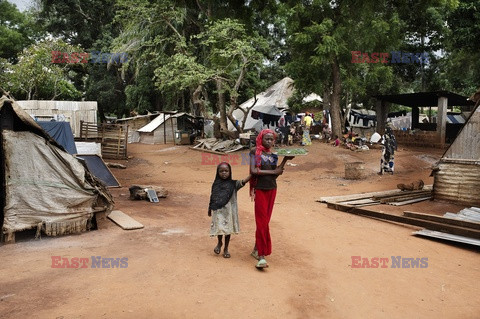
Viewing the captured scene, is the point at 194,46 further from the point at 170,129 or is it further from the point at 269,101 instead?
the point at 269,101

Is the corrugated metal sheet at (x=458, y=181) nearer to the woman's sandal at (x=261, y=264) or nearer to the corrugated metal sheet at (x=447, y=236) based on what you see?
the corrugated metal sheet at (x=447, y=236)

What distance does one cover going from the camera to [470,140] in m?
8.44

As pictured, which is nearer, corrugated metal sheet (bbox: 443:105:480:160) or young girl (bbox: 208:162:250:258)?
young girl (bbox: 208:162:250:258)

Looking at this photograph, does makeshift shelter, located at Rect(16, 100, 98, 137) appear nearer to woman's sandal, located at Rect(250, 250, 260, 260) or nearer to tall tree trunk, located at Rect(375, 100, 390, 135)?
tall tree trunk, located at Rect(375, 100, 390, 135)

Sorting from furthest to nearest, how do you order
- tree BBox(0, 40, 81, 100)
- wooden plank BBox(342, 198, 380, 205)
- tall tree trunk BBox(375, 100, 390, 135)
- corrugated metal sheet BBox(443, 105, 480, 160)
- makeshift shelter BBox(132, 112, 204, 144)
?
1. makeshift shelter BBox(132, 112, 204, 144)
2. tall tree trunk BBox(375, 100, 390, 135)
3. tree BBox(0, 40, 81, 100)
4. wooden plank BBox(342, 198, 380, 205)
5. corrugated metal sheet BBox(443, 105, 480, 160)

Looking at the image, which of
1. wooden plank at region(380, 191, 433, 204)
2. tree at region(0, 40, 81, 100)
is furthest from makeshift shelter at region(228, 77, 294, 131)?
wooden plank at region(380, 191, 433, 204)

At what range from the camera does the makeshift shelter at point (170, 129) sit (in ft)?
85.3

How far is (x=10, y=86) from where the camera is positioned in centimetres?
2200

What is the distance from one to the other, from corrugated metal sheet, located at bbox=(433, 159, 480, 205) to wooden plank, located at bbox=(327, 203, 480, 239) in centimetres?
236

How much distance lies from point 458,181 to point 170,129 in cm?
2079

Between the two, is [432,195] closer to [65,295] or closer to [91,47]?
[65,295]

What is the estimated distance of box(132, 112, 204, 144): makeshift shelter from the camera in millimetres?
25984

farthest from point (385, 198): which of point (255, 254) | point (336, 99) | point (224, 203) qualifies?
point (336, 99)

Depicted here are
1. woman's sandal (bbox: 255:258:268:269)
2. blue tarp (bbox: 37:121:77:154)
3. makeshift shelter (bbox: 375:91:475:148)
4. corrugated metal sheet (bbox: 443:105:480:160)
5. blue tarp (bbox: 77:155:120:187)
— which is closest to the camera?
woman's sandal (bbox: 255:258:268:269)
